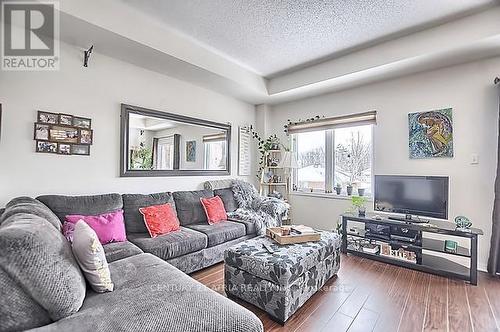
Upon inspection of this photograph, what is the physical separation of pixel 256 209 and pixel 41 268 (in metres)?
2.92

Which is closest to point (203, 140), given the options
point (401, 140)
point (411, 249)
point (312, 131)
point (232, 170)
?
point (232, 170)

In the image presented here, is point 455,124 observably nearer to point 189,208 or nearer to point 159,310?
point 189,208

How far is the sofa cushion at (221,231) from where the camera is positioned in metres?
2.83

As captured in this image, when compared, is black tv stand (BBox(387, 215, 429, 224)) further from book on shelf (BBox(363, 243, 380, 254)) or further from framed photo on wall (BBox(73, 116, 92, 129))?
framed photo on wall (BBox(73, 116, 92, 129))

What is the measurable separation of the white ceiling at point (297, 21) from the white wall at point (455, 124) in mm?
815

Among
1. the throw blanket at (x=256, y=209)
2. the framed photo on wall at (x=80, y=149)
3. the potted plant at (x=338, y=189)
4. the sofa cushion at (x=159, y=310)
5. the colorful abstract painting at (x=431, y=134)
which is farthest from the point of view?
the potted plant at (x=338, y=189)

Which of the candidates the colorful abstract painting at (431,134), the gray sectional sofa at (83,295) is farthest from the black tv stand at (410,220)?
the gray sectional sofa at (83,295)

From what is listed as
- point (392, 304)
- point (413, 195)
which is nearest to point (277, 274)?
point (392, 304)

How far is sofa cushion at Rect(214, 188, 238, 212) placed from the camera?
12.3 ft

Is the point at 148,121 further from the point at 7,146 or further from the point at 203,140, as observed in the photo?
the point at 7,146

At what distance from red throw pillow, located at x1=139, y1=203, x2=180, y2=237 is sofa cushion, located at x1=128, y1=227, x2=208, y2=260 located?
74mm

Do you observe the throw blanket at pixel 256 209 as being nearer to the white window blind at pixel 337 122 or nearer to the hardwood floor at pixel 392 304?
the hardwood floor at pixel 392 304

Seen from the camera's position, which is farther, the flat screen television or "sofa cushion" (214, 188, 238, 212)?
"sofa cushion" (214, 188, 238, 212)

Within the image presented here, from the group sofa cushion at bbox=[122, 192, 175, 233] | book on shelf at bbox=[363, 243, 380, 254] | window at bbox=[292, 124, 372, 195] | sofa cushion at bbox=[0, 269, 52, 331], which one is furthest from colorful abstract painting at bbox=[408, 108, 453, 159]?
sofa cushion at bbox=[0, 269, 52, 331]
